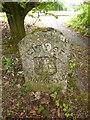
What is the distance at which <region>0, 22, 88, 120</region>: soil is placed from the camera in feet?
16.2

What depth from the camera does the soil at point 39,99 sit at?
16.2 ft

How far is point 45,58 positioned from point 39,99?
828mm

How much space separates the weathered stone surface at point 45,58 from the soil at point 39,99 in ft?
0.66

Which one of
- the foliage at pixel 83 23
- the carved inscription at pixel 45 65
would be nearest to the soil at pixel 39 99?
the carved inscription at pixel 45 65

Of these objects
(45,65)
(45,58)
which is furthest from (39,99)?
(45,58)

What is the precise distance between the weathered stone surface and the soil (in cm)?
20

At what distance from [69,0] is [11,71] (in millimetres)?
8146

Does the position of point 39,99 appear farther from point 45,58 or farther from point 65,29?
point 65,29

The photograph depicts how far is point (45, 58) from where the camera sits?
5168 mm

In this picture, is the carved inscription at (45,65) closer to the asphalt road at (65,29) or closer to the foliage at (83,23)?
the asphalt road at (65,29)

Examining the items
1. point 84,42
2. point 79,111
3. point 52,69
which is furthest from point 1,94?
point 84,42

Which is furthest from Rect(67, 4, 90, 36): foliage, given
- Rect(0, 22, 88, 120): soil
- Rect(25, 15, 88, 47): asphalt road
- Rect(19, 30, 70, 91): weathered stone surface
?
Rect(19, 30, 70, 91): weathered stone surface

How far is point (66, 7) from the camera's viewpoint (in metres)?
15.5

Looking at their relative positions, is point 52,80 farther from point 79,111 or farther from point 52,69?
point 79,111
